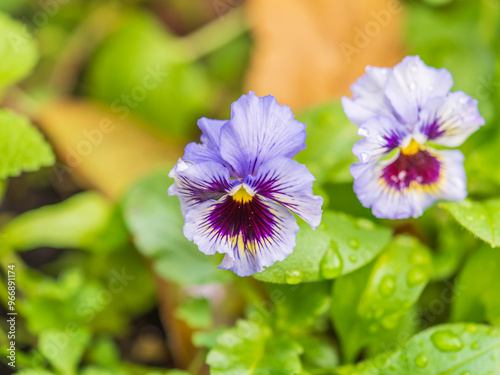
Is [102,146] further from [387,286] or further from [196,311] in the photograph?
[387,286]

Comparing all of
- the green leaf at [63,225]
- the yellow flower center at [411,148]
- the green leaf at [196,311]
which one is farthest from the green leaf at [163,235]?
the yellow flower center at [411,148]

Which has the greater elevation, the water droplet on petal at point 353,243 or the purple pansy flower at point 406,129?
the purple pansy flower at point 406,129

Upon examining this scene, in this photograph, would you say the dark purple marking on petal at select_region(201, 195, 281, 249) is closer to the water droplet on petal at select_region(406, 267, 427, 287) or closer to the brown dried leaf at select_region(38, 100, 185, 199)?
the water droplet on petal at select_region(406, 267, 427, 287)

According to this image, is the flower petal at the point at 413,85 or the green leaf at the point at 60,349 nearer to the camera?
the flower petal at the point at 413,85

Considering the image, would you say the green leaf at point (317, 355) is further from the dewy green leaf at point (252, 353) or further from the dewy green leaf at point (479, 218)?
the dewy green leaf at point (479, 218)

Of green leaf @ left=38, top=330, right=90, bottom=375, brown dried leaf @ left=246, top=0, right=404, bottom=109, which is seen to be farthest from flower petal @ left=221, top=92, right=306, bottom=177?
brown dried leaf @ left=246, top=0, right=404, bottom=109

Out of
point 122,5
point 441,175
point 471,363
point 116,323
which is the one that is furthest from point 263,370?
Result: point 122,5

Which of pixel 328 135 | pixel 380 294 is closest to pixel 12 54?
pixel 328 135
